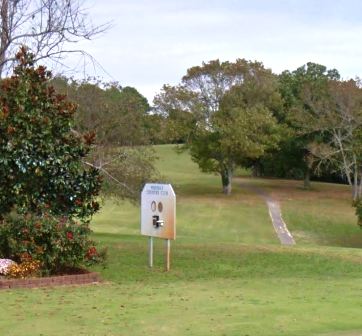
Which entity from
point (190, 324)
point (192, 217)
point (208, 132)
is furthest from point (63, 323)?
point (208, 132)

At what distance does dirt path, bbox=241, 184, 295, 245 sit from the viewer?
4438 centimetres

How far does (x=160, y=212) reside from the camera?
16203mm

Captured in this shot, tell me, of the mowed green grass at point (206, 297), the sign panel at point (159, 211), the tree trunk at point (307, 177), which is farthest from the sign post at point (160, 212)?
the tree trunk at point (307, 177)

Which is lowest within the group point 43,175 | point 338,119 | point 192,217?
point 192,217

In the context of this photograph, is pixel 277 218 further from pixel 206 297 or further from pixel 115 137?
pixel 206 297

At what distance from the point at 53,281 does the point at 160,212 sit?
12.3 feet

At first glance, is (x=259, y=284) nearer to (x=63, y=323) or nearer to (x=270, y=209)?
(x=63, y=323)

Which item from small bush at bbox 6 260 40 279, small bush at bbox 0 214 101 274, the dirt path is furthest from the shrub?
the dirt path

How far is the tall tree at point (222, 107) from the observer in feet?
195

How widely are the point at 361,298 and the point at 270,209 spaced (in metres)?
44.4

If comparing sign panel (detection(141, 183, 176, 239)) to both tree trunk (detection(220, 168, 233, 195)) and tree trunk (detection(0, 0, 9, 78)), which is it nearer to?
tree trunk (detection(0, 0, 9, 78))

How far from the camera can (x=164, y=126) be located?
6097 cm

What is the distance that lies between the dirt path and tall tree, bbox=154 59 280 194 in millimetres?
3726

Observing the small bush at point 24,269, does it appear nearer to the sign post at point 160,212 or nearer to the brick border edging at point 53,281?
the brick border edging at point 53,281
